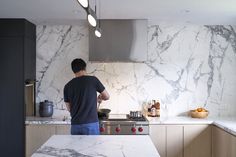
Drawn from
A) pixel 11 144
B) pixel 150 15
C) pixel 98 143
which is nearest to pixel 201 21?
pixel 150 15

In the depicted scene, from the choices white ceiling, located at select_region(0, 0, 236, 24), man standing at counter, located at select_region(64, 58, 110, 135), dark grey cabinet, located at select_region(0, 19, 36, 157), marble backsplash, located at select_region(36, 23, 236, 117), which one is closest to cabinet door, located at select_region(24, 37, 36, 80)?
dark grey cabinet, located at select_region(0, 19, 36, 157)

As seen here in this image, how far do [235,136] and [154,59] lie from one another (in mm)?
1737

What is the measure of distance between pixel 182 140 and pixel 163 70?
1.09 meters

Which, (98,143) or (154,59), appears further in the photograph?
(154,59)

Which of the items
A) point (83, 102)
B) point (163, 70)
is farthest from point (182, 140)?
point (83, 102)

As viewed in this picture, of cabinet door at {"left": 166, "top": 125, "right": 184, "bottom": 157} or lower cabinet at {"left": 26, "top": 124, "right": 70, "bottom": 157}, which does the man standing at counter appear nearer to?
lower cabinet at {"left": 26, "top": 124, "right": 70, "bottom": 157}

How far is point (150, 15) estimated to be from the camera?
4.29m

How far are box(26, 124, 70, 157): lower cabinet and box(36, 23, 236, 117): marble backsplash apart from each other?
21.4 inches

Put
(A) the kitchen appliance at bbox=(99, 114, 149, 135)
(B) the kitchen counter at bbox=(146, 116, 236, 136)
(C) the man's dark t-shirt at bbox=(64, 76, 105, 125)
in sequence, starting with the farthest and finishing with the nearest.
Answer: (A) the kitchen appliance at bbox=(99, 114, 149, 135)
(B) the kitchen counter at bbox=(146, 116, 236, 136)
(C) the man's dark t-shirt at bbox=(64, 76, 105, 125)

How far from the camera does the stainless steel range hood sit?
4.61 meters

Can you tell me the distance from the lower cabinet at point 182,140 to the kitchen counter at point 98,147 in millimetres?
1391

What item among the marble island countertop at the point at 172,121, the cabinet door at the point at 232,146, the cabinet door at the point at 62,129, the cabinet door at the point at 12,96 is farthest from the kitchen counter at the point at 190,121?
the cabinet door at the point at 12,96

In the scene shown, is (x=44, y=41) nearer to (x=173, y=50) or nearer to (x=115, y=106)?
(x=115, y=106)

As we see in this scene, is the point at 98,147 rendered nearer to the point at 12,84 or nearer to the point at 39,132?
the point at 39,132
